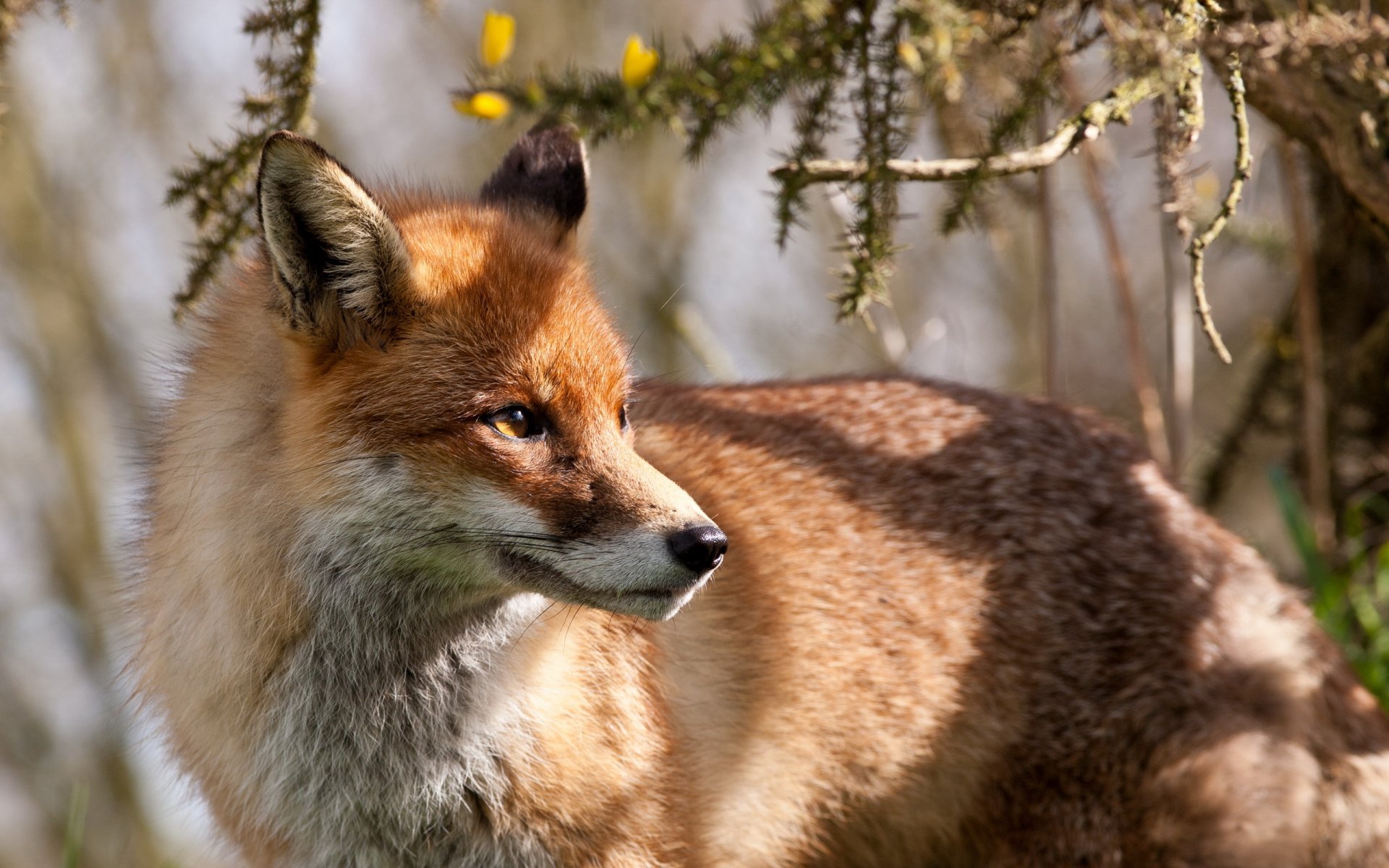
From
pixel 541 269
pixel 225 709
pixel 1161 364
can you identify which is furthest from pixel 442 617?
pixel 1161 364

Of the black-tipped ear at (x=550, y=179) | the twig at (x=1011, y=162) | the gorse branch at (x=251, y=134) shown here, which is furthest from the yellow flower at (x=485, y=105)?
the twig at (x=1011, y=162)

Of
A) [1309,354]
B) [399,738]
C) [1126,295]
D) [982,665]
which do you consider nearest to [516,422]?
[399,738]

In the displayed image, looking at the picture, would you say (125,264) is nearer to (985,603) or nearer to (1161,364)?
(985,603)

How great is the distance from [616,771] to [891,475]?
173 centimetres

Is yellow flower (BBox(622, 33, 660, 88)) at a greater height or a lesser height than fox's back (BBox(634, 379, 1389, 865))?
greater

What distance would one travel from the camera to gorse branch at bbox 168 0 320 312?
438 centimetres

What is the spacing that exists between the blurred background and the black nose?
16.7 ft

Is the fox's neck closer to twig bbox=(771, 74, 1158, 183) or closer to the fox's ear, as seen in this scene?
the fox's ear

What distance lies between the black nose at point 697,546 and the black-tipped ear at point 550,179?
1.53 meters

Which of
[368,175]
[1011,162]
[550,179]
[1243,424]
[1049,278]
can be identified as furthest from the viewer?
[368,175]

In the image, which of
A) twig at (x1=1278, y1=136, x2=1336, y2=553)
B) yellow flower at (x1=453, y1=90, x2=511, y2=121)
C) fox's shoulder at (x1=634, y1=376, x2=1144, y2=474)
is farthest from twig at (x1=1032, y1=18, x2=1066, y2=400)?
yellow flower at (x1=453, y1=90, x2=511, y2=121)

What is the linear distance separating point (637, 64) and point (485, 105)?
62cm

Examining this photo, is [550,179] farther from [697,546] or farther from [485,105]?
[697,546]

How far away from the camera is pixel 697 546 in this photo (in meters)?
3.08
